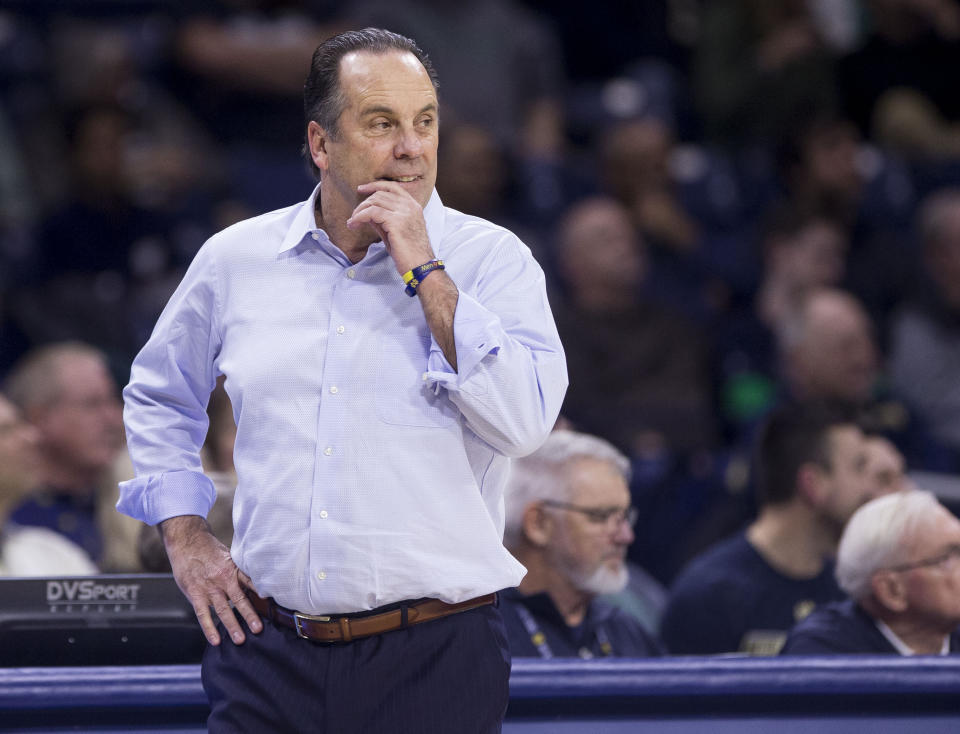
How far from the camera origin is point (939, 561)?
275cm

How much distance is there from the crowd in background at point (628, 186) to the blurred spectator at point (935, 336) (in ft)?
0.04

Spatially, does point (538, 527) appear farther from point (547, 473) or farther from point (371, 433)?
point (371, 433)

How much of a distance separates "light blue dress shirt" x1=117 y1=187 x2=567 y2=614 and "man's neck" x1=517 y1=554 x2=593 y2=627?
1284 millimetres

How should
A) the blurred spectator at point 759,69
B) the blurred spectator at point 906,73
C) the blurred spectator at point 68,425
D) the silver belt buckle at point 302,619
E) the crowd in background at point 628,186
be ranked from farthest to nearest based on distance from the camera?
the blurred spectator at point 906,73 < the blurred spectator at point 759,69 < the crowd in background at point 628,186 < the blurred spectator at point 68,425 < the silver belt buckle at point 302,619

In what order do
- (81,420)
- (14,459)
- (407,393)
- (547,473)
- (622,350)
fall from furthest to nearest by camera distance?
(622,350), (81,420), (14,459), (547,473), (407,393)

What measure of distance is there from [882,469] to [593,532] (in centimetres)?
106

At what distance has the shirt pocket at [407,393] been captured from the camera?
1.63 m

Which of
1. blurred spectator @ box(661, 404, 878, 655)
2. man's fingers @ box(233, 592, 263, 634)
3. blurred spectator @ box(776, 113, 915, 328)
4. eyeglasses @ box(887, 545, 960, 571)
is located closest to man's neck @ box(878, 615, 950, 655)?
eyeglasses @ box(887, 545, 960, 571)

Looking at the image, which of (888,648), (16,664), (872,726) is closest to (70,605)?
(16,664)

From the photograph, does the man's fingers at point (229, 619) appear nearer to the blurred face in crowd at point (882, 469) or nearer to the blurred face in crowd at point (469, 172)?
the blurred face in crowd at point (882, 469)

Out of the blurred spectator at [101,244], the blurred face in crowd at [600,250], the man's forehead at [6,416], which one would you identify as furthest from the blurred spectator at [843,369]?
the man's forehead at [6,416]

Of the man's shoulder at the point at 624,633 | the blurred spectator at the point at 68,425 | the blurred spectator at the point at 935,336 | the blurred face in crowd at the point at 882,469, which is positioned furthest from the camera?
the blurred spectator at the point at 935,336

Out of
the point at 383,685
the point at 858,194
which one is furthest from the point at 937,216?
the point at 383,685

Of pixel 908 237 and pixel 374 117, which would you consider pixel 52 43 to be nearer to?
pixel 908 237
